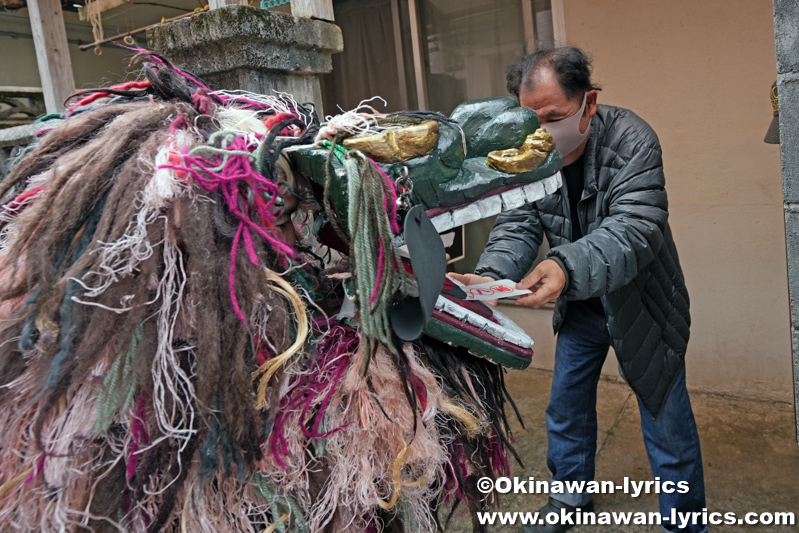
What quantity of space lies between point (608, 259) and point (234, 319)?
1.13 metres

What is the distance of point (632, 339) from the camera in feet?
6.39

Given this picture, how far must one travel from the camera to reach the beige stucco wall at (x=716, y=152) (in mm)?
2895

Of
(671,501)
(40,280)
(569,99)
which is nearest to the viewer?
(40,280)

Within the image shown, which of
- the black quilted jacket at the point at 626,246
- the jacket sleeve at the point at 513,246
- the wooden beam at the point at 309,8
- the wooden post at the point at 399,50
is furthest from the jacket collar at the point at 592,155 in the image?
the wooden post at the point at 399,50

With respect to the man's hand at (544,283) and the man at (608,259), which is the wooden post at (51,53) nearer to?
the man at (608,259)

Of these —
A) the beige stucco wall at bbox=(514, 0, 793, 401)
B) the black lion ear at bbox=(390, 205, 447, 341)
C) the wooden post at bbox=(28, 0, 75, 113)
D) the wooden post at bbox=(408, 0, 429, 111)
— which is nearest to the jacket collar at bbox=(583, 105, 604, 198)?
the black lion ear at bbox=(390, 205, 447, 341)

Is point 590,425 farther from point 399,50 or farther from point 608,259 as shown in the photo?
point 399,50

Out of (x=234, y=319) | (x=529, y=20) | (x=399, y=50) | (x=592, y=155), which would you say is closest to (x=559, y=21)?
(x=529, y=20)

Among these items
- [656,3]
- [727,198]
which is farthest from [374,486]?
[656,3]

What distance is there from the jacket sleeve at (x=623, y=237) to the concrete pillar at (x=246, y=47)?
1.12m

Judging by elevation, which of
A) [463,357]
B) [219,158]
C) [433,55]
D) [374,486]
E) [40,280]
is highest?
[433,55]

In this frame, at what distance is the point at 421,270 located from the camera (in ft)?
2.85

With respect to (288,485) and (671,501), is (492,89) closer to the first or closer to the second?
(671,501)

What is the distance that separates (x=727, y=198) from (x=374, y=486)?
2.84 metres
